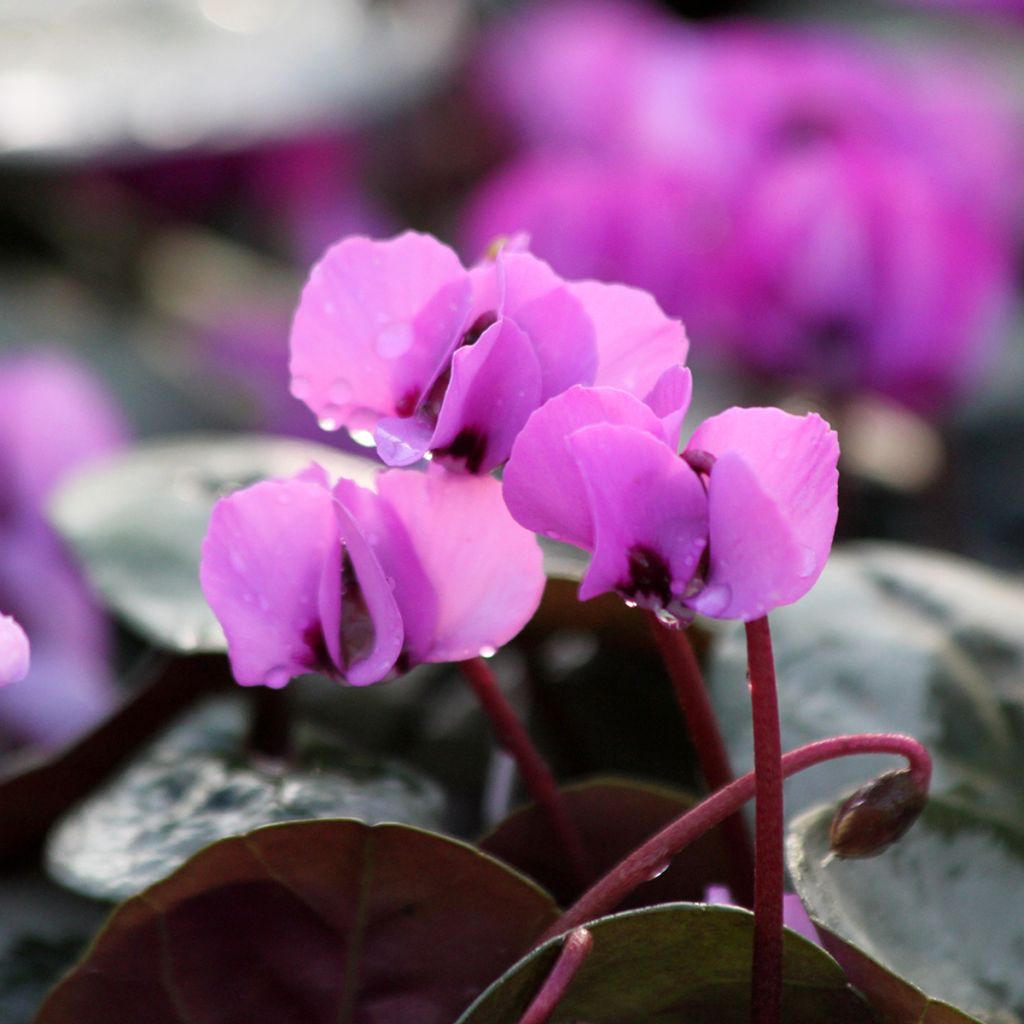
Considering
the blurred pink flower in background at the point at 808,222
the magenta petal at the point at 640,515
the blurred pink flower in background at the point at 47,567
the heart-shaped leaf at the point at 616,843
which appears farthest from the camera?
the blurred pink flower in background at the point at 808,222

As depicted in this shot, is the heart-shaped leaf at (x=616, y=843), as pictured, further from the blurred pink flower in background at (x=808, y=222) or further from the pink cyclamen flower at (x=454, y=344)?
the blurred pink flower in background at (x=808, y=222)

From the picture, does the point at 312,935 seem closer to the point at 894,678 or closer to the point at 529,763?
the point at 529,763

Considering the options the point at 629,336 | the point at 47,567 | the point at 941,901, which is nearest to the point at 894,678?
the point at 941,901

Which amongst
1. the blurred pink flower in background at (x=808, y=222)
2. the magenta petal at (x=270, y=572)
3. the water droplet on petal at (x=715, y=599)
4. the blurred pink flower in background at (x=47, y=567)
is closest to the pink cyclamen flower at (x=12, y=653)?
the magenta petal at (x=270, y=572)

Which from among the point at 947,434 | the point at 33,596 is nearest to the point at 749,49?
the point at 947,434

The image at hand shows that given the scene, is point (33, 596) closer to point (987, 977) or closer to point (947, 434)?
point (987, 977)
